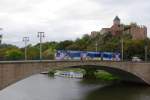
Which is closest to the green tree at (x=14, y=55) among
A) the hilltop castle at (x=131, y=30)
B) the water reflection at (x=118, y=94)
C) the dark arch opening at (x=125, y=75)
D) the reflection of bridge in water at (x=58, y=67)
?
the reflection of bridge in water at (x=58, y=67)

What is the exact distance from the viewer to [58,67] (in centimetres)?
5462

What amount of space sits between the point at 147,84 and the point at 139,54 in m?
31.4

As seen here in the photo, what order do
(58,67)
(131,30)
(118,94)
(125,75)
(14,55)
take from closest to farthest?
(58,67)
(118,94)
(14,55)
(125,75)
(131,30)

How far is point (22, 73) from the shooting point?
46688mm

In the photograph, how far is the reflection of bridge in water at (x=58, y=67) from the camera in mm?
44719

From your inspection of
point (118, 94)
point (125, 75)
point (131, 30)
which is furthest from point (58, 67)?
point (131, 30)

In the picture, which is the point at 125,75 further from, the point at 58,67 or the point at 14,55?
the point at 58,67

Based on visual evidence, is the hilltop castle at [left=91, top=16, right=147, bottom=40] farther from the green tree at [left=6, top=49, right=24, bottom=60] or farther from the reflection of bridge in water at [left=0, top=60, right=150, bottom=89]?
the green tree at [left=6, top=49, right=24, bottom=60]

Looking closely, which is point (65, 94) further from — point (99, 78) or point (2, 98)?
point (99, 78)

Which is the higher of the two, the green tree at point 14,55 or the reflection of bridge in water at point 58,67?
the green tree at point 14,55

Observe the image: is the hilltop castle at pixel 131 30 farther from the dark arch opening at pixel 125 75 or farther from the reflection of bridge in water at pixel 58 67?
the reflection of bridge in water at pixel 58 67

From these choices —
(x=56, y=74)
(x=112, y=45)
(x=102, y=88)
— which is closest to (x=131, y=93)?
(x=102, y=88)

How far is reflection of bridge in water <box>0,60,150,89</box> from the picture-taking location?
44719mm

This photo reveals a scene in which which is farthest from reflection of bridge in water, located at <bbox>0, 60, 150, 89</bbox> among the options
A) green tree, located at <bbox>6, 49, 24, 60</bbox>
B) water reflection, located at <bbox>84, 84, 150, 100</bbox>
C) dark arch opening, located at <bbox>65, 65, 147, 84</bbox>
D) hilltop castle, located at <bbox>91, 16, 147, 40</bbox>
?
hilltop castle, located at <bbox>91, 16, 147, 40</bbox>
